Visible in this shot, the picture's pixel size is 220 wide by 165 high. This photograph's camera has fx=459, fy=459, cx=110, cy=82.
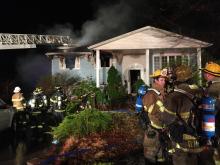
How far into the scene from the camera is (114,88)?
22.4 meters

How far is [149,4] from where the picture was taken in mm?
27219

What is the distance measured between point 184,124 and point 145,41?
16639 mm

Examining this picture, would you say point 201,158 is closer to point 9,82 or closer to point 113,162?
point 113,162

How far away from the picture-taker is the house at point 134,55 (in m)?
22.8

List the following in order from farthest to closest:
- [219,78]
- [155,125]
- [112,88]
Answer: [112,88]
[155,125]
[219,78]

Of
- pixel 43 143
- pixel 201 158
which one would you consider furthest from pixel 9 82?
pixel 201 158

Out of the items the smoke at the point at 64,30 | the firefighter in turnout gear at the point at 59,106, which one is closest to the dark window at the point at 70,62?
the smoke at the point at 64,30

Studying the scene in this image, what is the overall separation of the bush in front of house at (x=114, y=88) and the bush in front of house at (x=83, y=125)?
9751 mm

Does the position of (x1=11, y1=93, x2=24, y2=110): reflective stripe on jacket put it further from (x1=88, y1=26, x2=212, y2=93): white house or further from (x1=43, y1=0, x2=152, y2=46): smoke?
(x1=43, y1=0, x2=152, y2=46): smoke

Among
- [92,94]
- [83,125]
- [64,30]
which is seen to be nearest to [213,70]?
[83,125]

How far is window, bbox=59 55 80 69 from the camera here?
26.8 meters

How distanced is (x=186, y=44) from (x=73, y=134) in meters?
13.1

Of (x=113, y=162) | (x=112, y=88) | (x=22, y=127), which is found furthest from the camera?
(x=112, y=88)

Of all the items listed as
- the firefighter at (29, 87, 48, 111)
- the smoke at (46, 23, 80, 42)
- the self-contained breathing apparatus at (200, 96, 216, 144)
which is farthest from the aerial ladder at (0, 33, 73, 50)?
the self-contained breathing apparatus at (200, 96, 216, 144)
